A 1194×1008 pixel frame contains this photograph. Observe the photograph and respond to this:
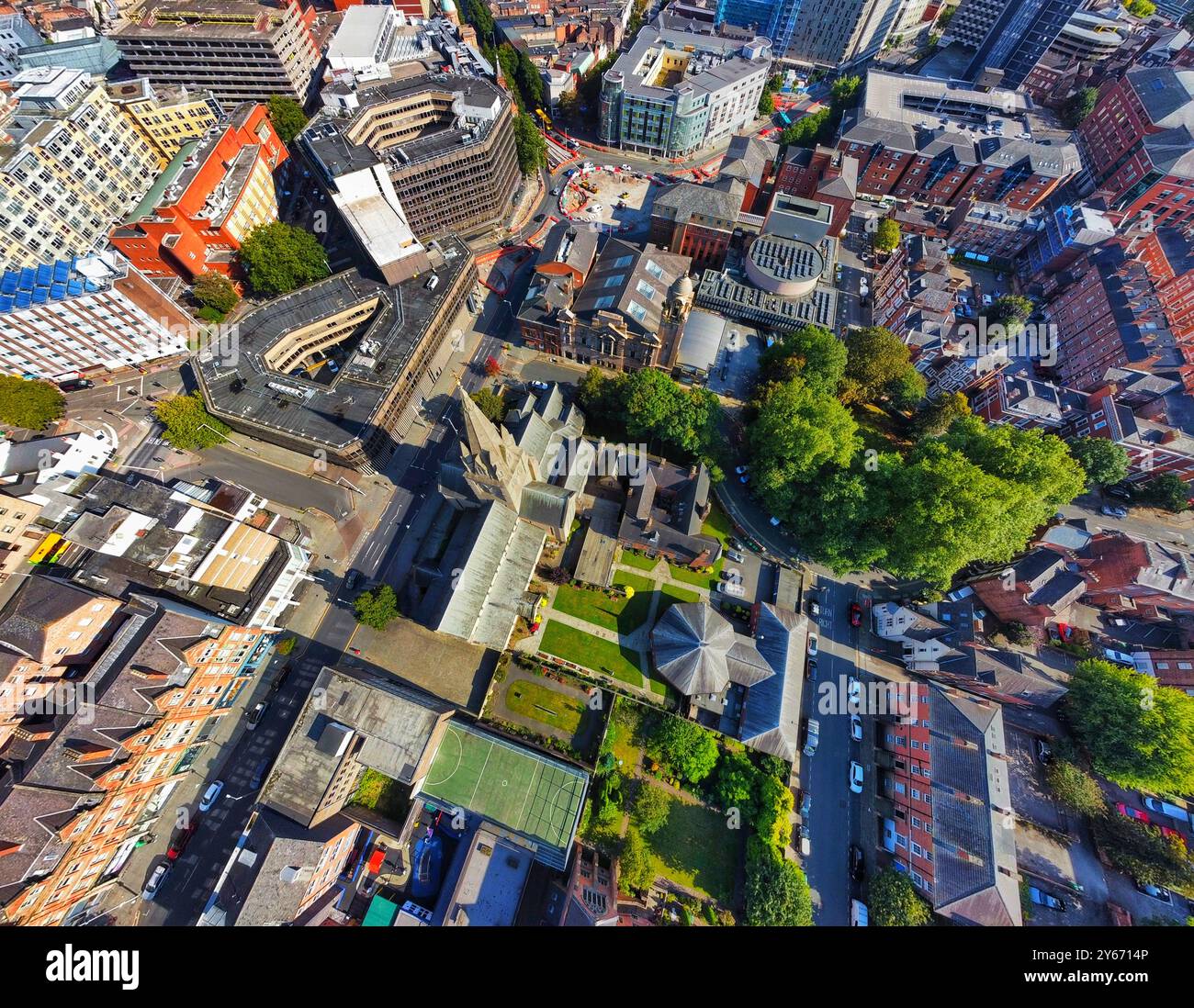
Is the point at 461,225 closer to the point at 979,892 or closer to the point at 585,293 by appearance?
the point at 585,293

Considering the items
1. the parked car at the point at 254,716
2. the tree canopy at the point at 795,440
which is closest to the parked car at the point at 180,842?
the parked car at the point at 254,716

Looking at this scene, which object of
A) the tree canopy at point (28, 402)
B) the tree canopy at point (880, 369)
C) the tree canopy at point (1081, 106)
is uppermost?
the tree canopy at point (1081, 106)

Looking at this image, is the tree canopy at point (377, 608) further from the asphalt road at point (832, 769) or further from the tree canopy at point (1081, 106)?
the tree canopy at point (1081, 106)

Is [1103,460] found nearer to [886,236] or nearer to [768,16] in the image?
[886,236]

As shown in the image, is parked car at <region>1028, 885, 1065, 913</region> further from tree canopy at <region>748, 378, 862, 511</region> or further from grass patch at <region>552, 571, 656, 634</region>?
grass patch at <region>552, 571, 656, 634</region>

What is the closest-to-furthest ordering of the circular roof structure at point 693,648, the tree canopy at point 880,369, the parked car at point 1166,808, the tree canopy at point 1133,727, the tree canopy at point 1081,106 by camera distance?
the tree canopy at point 1133,727
the parked car at point 1166,808
the circular roof structure at point 693,648
the tree canopy at point 880,369
the tree canopy at point 1081,106

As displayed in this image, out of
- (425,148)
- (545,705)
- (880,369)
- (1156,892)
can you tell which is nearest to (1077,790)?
(1156,892)

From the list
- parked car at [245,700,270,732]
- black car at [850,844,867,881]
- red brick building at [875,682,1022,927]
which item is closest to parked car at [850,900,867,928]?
black car at [850,844,867,881]
